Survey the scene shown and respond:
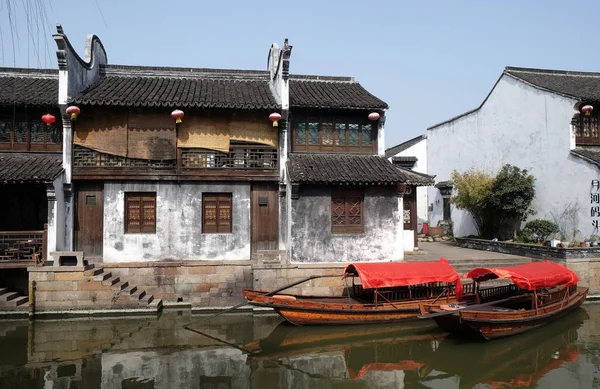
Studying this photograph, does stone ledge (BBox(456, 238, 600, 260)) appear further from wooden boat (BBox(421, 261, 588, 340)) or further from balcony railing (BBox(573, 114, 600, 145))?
balcony railing (BBox(573, 114, 600, 145))

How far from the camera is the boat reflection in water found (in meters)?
8.03

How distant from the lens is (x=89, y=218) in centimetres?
1309

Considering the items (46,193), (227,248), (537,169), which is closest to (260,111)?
(227,248)

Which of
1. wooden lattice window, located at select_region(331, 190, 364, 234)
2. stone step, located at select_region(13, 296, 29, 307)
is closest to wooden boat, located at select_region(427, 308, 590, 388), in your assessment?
wooden lattice window, located at select_region(331, 190, 364, 234)

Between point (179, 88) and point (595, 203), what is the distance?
14.9 metres

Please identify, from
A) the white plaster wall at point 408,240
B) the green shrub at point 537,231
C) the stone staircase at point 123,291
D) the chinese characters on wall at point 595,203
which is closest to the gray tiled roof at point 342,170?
the white plaster wall at point 408,240

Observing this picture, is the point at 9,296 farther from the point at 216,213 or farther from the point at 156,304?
the point at 216,213

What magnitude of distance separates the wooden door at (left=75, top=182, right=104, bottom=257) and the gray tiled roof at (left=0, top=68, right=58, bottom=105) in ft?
9.08

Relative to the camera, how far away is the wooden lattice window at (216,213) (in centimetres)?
1343

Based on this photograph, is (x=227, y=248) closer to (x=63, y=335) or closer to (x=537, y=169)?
(x=63, y=335)

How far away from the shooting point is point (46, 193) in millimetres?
12781

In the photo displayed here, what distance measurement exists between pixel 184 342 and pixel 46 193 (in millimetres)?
6729

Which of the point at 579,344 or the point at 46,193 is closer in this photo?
the point at 579,344

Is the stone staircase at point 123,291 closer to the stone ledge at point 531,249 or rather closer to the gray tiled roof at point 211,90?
the gray tiled roof at point 211,90
